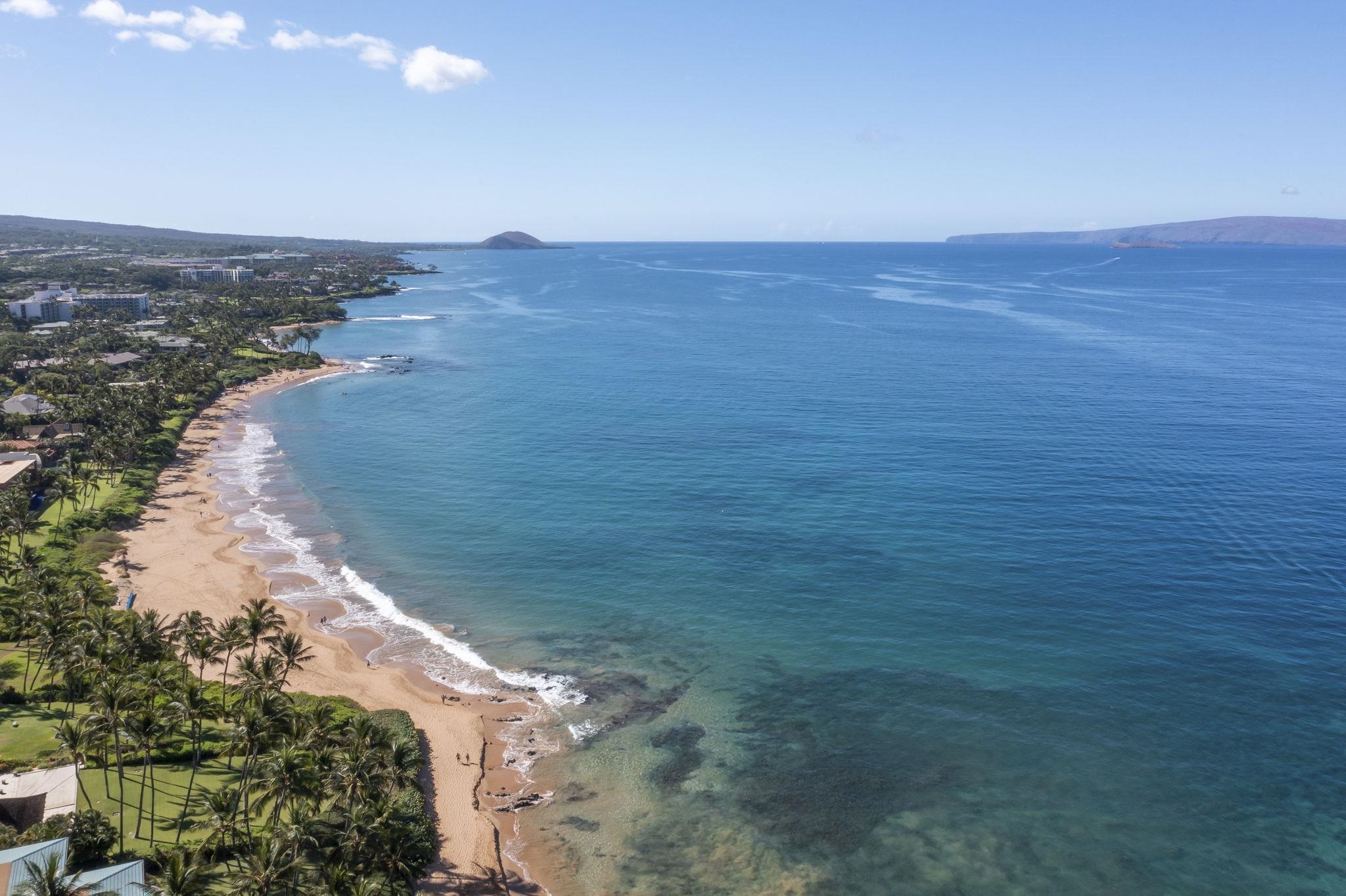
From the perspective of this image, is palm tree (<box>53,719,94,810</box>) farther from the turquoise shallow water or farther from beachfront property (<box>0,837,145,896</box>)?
the turquoise shallow water

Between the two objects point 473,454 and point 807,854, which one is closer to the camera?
point 807,854

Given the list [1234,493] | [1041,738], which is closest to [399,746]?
[1041,738]

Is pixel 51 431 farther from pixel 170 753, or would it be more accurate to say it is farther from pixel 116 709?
pixel 116 709

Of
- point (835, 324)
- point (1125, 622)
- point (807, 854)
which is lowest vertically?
point (807, 854)

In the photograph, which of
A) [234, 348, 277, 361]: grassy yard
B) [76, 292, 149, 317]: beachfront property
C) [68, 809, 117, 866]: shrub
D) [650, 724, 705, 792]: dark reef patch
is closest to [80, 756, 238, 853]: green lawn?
[68, 809, 117, 866]: shrub

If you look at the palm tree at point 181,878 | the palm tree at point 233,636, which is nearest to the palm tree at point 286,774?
the palm tree at point 181,878

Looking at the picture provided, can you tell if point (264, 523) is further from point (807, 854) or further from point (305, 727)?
point (807, 854)
